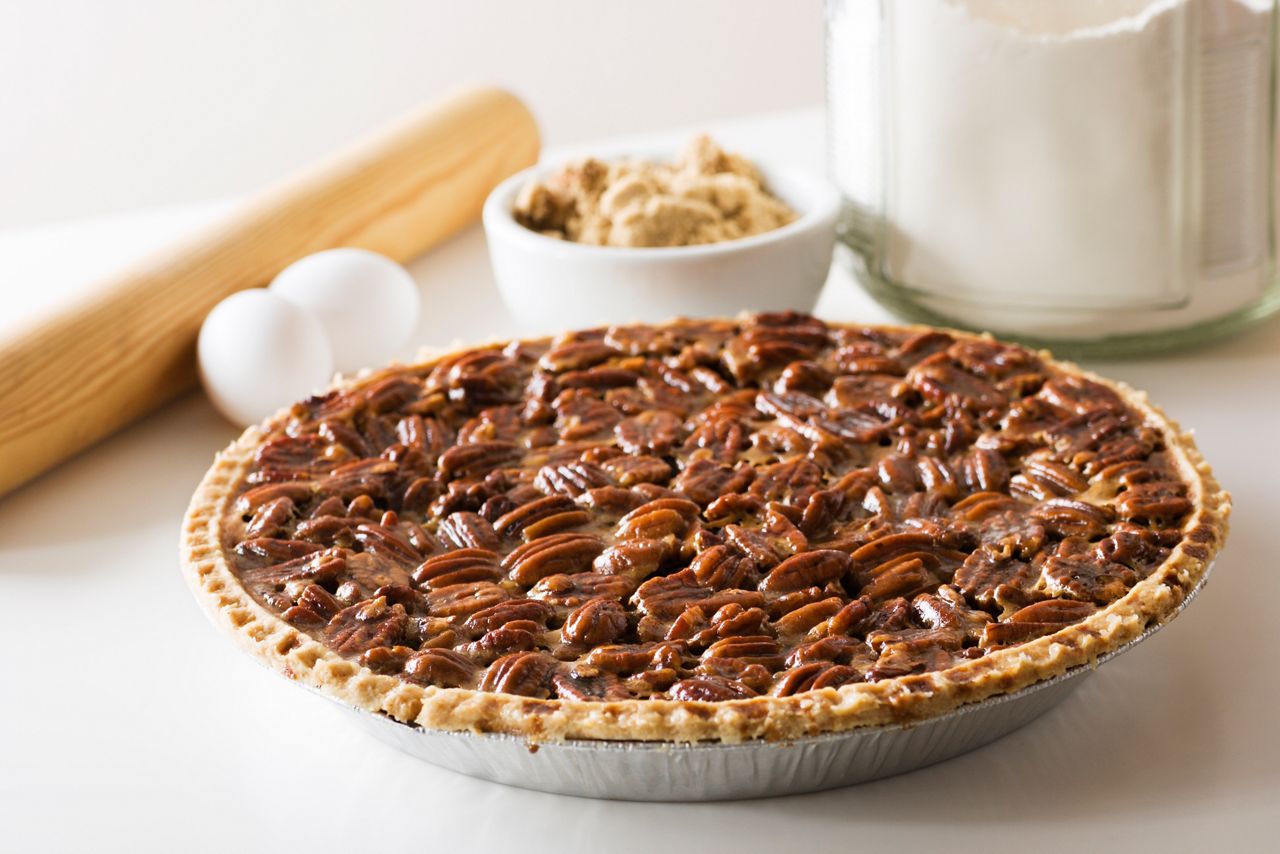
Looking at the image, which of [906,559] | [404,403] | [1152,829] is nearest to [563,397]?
[404,403]

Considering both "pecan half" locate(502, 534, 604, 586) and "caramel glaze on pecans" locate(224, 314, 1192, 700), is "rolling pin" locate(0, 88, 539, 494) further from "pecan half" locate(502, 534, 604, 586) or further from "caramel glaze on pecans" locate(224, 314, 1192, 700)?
"pecan half" locate(502, 534, 604, 586)

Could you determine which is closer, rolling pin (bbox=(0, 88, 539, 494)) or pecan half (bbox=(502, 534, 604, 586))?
pecan half (bbox=(502, 534, 604, 586))

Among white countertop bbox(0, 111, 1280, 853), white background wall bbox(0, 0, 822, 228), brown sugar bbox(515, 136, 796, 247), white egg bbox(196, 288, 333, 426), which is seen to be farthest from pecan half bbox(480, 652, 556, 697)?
white background wall bbox(0, 0, 822, 228)

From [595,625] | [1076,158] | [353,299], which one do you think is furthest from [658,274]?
[595,625]

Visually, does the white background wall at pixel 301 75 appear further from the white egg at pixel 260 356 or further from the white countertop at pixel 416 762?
the white countertop at pixel 416 762

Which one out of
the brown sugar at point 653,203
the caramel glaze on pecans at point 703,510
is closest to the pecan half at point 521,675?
the caramel glaze on pecans at point 703,510

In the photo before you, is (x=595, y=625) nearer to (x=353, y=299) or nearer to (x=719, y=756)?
(x=719, y=756)
